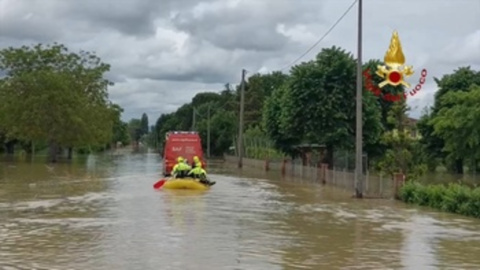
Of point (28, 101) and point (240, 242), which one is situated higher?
point (28, 101)

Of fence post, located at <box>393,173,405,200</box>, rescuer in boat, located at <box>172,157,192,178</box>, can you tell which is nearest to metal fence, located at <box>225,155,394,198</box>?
fence post, located at <box>393,173,405,200</box>

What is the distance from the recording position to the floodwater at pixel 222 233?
40.8 feet

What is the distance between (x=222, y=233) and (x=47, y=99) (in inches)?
1959

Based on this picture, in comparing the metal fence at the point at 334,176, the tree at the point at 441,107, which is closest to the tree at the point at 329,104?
the metal fence at the point at 334,176

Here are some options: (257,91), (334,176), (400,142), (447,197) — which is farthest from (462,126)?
(257,91)

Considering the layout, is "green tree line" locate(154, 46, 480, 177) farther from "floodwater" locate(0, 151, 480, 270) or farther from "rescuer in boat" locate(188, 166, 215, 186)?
"floodwater" locate(0, 151, 480, 270)

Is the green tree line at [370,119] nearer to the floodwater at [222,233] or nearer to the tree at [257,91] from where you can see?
the floodwater at [222,233]

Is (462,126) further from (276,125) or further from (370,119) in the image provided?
(276,125)

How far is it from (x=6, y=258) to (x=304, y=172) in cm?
3579

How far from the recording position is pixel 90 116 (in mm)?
68188

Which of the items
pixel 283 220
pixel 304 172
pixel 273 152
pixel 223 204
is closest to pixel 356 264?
pixel 283 220

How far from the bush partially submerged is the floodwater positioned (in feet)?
Result: 2.46

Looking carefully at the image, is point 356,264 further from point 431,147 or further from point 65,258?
point 431,147

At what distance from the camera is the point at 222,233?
16203 mm
